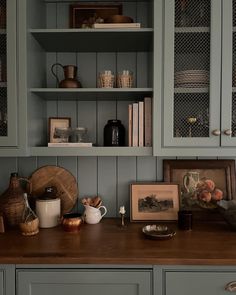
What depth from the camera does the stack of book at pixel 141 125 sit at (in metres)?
1.55

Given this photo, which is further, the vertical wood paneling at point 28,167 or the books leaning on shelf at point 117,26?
the vertical wood paneling at point 28,167

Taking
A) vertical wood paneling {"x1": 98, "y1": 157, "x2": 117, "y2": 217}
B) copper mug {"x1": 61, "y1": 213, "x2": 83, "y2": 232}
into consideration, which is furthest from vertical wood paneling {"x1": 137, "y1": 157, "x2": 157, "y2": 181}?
copper mug {"x1": 61, "y1": 213, "x2": 83, "y2": 232}

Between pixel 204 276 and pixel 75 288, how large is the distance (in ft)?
1.84

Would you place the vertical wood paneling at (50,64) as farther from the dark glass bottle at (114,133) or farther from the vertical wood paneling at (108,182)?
the vertical wood paneling at (108,182)

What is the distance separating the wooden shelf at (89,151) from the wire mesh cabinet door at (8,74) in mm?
137

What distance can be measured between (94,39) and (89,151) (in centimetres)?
62

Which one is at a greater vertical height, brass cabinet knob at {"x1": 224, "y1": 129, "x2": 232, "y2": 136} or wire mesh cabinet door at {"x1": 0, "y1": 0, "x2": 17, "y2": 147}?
wire mesh cabinet door at {"x1": 0, "y1": 0, "x2": 17, "y2": 147}

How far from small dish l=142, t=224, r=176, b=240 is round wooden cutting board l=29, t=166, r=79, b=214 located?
0.54 metres

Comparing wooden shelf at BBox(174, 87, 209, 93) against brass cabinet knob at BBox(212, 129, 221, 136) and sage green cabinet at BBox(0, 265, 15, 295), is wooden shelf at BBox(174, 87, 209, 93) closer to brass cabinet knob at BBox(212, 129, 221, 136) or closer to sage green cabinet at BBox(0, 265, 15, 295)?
brass cabinet knob at BBox(212, 129, 221, 136)

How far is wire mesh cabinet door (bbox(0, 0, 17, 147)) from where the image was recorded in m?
1.44

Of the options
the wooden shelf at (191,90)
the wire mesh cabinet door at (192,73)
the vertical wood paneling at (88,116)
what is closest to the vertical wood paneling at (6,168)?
the vertical wood paneling at (88,116)

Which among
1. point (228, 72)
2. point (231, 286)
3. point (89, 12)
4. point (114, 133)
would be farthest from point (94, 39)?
point (231, 286)

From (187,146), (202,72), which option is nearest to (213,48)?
(202,72)

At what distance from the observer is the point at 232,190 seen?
5.84 feet
